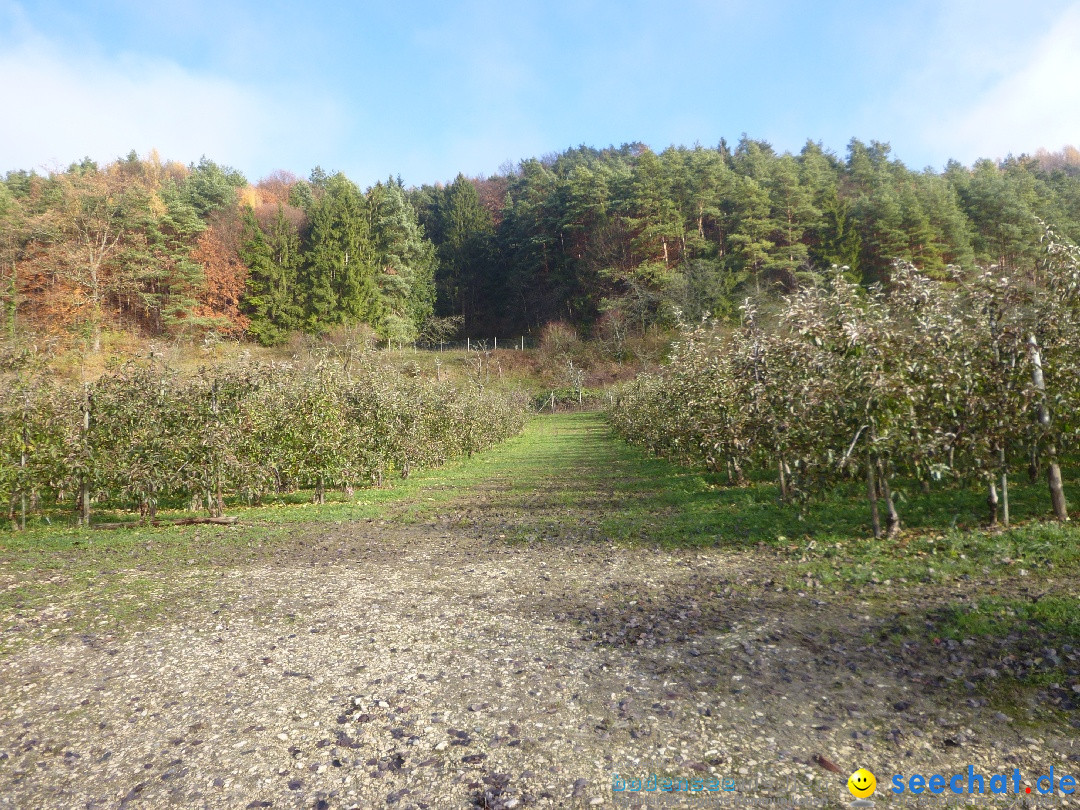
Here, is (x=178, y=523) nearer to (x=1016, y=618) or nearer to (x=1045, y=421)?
(x=1016, y=618)

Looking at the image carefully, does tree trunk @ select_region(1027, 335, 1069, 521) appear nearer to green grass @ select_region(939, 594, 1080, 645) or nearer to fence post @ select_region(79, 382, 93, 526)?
green grass @ select_region(939, 594, 1080, 645)

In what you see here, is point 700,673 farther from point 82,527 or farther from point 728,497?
point 82,527

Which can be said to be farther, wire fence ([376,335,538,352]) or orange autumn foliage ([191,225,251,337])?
wire fence ([376,335,538,352])

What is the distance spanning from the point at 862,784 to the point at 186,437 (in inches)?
526

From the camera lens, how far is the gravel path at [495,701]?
369 centimetres

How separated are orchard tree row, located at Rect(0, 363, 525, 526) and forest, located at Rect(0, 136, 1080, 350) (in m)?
25.7

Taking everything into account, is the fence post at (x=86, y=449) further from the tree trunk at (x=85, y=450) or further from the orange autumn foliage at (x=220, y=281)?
the orange autumn foliage at (x=220, y=281)

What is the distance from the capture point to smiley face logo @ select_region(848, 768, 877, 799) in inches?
135

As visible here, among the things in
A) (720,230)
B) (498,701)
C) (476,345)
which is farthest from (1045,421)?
(476,345)

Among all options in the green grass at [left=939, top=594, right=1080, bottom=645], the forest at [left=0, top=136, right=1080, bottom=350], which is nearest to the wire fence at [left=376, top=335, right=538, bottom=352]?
the forest at [left=0, top=136, right=1080, bottom=350]

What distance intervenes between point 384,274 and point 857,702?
6360 centimetres

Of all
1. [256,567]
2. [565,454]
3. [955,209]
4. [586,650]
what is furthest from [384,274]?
[586,650]

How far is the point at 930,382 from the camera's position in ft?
27.3

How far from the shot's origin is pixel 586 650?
225 inches
